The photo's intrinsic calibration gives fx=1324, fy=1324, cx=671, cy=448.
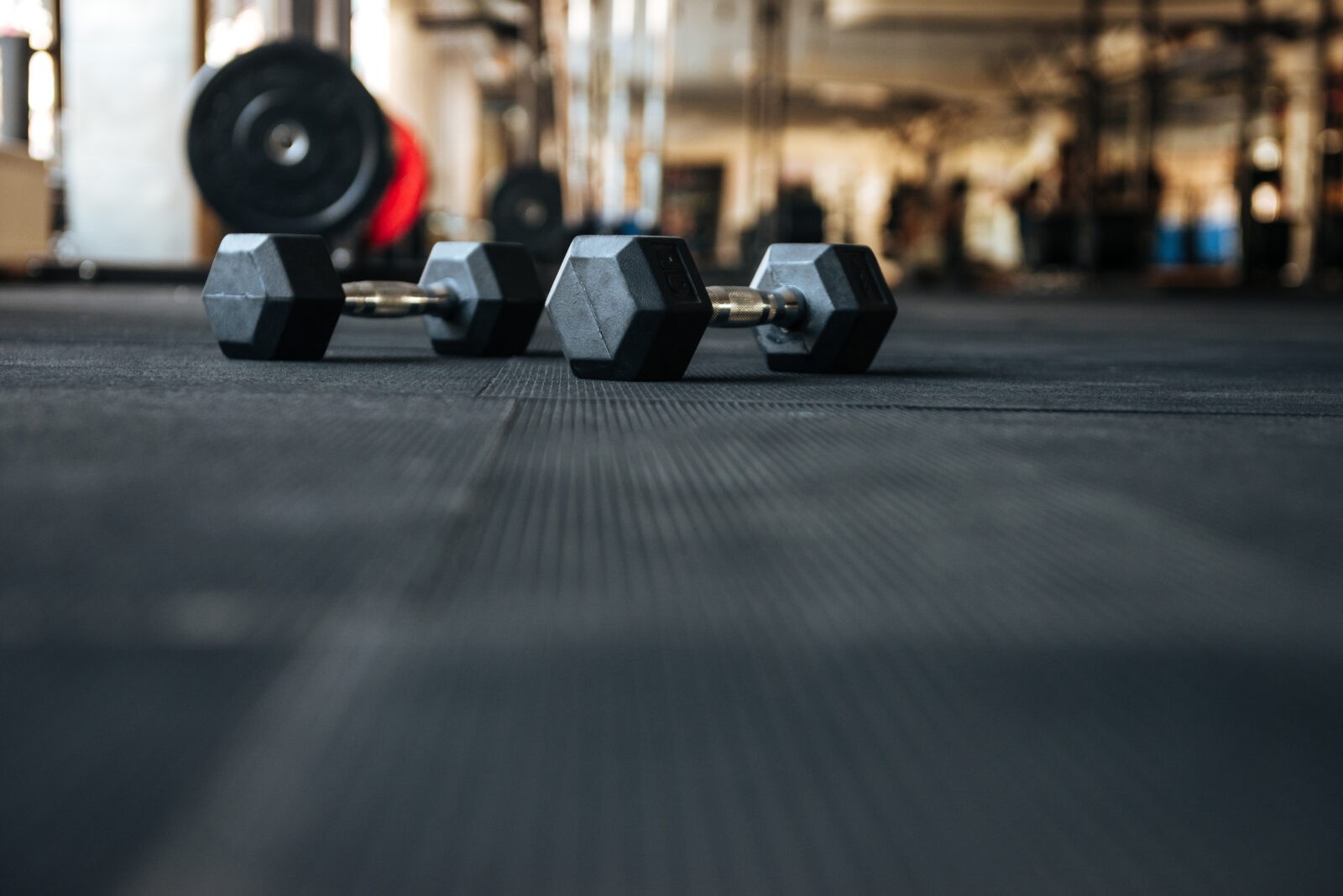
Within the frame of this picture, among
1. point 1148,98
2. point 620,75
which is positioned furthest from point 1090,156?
point 620,75

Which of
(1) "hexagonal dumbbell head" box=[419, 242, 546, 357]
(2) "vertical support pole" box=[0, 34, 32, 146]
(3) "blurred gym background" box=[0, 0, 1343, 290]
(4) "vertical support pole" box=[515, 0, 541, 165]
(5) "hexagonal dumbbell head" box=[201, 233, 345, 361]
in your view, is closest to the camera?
(5) "hexagonal dumbbell head" box=[201, 233, 345, 361]

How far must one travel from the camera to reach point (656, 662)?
410 mm

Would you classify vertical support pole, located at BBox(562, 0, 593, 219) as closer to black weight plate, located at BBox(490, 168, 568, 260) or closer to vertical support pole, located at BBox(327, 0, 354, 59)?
black weight plate, located at BBox(490, 168, 568, 260)

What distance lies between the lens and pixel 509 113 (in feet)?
60.9

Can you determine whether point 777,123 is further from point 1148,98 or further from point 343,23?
Answer: point 343,23

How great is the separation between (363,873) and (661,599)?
0.21 meters

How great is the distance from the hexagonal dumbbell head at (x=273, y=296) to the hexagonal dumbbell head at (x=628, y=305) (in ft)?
0.87

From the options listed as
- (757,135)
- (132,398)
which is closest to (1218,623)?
(132,398)

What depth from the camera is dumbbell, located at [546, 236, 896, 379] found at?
3.92 feet

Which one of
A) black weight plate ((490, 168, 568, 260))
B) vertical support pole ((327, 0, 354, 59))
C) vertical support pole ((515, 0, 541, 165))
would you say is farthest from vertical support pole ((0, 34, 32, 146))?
vertical support pole ((515, 0, 541, 165))

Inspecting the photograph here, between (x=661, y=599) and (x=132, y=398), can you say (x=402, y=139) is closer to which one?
(x=132, y=398)

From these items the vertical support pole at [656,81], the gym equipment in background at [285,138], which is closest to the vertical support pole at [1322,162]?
the vertical support pole at [656,81]

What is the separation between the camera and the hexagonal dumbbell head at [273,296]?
4.43ft

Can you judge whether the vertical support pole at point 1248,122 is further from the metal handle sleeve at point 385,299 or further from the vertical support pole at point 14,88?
the metal handle sleeve at point 385,299
